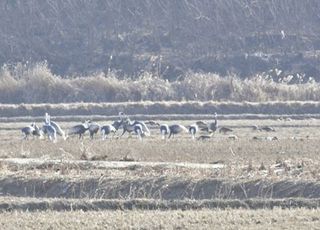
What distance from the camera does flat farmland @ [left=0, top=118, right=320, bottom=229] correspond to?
16.7 m

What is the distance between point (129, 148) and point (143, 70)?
3297cm

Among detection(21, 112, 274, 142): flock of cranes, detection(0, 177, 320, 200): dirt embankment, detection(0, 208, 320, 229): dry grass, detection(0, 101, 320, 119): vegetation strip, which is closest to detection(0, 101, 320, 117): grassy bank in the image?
detection(0, 101, 320, 119): vegetation strip

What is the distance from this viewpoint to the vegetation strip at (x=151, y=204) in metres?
18.3

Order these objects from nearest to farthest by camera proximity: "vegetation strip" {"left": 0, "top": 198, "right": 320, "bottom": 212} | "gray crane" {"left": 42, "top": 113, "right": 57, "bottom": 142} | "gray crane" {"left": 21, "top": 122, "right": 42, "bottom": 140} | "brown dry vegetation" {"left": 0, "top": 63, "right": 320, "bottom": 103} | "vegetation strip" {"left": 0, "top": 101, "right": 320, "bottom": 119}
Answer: "vegetation strip" {"left": 0, "top": 198, "right": 320, "bottom": 212}, "gray crane" {"left": 42, "top": 113, "right": 57, "bottom": 142}, "gray crane" {"left": 21, "top": 122, "right": 42, "bottom": 140}, "vegetation strip" {"left": 0, "top": 101, "right": 320, "bottom": 119}, "brown dry vegetation" {"left": 0, "top": 63, "right": 320, "bottom": 103}

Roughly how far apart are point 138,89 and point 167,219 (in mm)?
39489

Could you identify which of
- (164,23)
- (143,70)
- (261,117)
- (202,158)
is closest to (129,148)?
(202,158)

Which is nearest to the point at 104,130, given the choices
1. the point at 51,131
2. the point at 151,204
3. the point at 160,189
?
the point at 51,131

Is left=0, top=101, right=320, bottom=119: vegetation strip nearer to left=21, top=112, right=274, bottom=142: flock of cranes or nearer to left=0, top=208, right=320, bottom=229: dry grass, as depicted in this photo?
left=21, top=112, right=274, bottom=142: flock of cranes

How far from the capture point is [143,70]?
62.2 m

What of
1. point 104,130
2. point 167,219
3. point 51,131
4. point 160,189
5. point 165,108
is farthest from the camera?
point 165,108

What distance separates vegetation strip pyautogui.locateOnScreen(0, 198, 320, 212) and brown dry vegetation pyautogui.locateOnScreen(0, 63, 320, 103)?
36.2 metres

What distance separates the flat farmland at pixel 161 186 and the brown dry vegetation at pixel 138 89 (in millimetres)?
25266

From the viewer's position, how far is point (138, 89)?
5588cm

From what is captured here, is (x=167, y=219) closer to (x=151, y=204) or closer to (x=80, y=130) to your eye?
(x=151, y=204)
